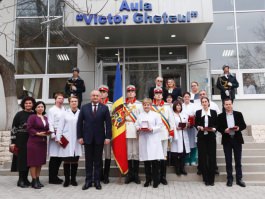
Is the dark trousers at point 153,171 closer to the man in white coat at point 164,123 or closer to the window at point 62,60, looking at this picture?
the man in white coat at point 164,123

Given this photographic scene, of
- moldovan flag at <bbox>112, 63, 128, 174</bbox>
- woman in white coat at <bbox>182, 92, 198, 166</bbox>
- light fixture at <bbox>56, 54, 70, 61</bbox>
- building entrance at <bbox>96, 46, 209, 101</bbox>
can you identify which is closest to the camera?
moldovan flag at <bbox>112, 63, 128, 174</bbox>

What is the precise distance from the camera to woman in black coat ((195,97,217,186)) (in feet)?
21.4

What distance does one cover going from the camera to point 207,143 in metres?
6.60

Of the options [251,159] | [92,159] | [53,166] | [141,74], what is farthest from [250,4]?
[53,166]

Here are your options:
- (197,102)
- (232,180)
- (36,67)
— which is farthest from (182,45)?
(232,180)

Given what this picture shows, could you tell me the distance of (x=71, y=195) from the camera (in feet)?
18.7

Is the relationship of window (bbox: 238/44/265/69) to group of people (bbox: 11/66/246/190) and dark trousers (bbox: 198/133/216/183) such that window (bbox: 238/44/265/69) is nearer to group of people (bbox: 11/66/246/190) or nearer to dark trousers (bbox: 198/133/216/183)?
group of people (bbox: 11/66/246/190)

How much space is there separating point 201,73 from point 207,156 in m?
6.36

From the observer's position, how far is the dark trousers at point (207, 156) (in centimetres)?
653

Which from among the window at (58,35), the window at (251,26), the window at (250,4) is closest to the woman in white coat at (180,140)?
the window at (251,26)

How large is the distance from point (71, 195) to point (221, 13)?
1140 centimetres

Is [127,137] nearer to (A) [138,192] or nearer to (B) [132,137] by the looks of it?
(B) [132,137]

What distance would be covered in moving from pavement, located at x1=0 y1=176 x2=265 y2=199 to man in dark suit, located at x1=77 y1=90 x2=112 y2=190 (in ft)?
1.29

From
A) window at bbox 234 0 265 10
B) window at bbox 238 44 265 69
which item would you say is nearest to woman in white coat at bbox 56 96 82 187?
window at bbox 238 44 265 69
